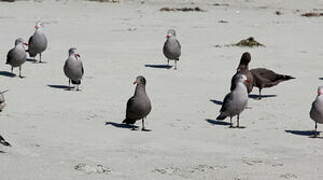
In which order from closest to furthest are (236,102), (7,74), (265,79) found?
1. (236,102)
2. (265,79)
3. (7,74)

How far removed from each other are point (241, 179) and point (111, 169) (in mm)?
1714

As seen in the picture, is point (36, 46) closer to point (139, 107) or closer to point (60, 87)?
point (60, 87)

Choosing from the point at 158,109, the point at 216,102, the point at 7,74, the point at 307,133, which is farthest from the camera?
the point at 7,74

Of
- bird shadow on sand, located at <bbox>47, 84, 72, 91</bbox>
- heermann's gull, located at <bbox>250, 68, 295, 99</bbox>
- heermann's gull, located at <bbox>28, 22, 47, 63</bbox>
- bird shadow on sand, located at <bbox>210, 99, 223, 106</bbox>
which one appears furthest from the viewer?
heermann's gull, located at <bbox>28, 22, 47, 63</bbox>

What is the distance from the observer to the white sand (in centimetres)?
1033

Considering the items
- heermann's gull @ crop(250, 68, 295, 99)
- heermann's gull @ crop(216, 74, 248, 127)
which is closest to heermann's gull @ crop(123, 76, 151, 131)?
heermann's gull @ crop(216, 74, 248, 127)

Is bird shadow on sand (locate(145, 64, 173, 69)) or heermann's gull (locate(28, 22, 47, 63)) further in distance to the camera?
heermann's gull (locate(28, 22, 47, 63))

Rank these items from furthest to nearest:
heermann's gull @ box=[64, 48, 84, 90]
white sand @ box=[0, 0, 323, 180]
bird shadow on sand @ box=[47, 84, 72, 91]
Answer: bird shadow on sand @ box=[47, 84, 72, 91] → heermann's gull @ box=[64, 48, 84, 90] → white sand @ box=[0, 0, 323, 180]

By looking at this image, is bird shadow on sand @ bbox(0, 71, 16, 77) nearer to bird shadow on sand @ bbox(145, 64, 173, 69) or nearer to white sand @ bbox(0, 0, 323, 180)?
white sand @ bbox(0, 0, 323, 180)

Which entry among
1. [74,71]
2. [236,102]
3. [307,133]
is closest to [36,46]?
[74,71]

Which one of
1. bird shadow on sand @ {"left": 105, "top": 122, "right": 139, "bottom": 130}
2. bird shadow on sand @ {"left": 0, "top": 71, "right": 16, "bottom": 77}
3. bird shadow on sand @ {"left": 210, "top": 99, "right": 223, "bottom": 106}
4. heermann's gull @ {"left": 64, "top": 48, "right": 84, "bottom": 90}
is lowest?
bird shadow on sand @ {"left": 0, "top": 71, "right": 16, "bottom": 77}

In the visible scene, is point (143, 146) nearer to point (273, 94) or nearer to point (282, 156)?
point (282, 156)

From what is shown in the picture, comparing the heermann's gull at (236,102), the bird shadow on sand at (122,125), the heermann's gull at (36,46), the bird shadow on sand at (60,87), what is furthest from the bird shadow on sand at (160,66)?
the bird shadow on sand at (122,125)

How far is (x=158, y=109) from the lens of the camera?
15.4m
